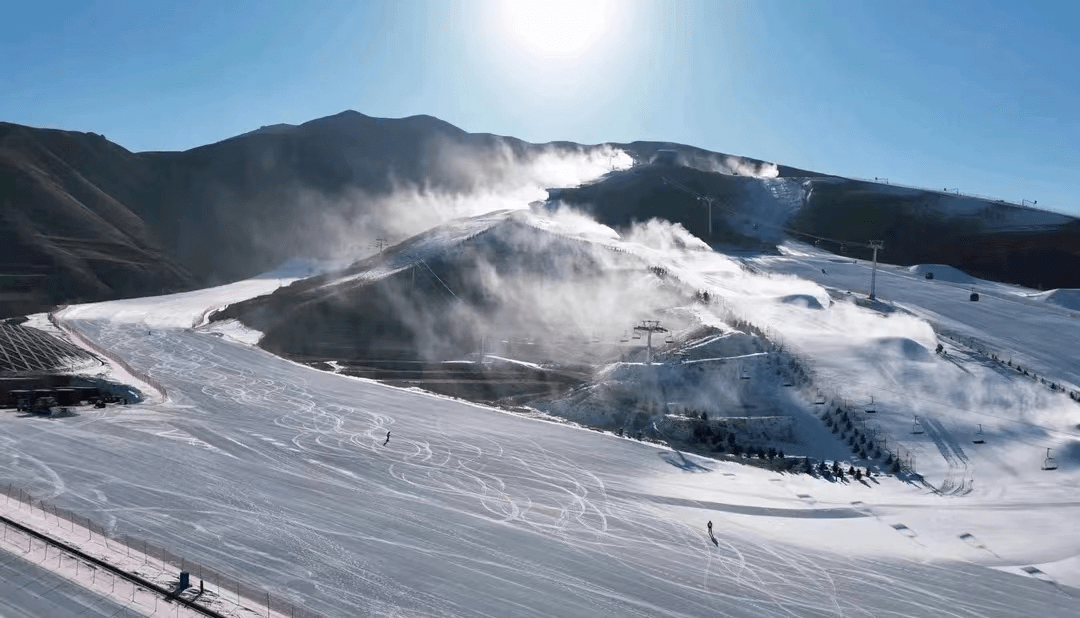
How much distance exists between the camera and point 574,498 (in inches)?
995

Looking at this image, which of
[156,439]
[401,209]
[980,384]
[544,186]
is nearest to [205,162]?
[401,209]

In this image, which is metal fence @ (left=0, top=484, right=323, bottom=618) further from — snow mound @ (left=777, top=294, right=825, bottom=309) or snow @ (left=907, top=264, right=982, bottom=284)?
snow @ (left=907, top=264, right=982, bottom=284)

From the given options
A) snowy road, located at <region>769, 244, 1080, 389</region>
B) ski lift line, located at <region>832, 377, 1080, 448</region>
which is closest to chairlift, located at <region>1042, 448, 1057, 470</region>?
ski lift line, located at <region>832, 377, 1080, 448</region>

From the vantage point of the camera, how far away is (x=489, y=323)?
172 ft

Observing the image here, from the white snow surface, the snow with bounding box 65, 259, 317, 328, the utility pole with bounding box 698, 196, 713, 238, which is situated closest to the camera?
the white snow surface

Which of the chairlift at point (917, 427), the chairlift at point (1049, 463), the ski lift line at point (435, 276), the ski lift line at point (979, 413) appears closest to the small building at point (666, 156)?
the ski lift line at point (435, 276)

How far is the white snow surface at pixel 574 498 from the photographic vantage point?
19031 millimetres

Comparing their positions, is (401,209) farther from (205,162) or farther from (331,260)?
(205,162)

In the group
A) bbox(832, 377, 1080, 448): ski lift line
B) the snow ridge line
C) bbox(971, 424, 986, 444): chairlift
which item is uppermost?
bbox(832, 377, 1080, 448): ski lift line

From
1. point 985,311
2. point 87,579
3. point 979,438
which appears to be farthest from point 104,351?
point 985,311

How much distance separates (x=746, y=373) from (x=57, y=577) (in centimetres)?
2589

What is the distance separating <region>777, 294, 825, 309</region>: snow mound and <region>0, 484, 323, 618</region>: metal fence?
3779 centimetres

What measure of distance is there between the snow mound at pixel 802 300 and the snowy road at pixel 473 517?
21.9 m

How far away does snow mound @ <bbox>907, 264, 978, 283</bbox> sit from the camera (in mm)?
67188
